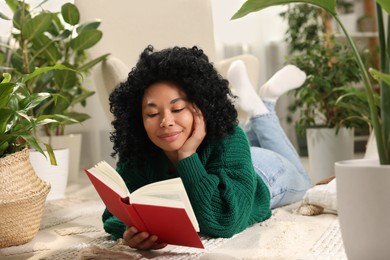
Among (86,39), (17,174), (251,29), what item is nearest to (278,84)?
(86,39)

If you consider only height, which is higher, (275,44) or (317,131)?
(275,44)

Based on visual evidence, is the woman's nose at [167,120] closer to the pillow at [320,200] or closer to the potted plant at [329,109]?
the pillow at [320,200]

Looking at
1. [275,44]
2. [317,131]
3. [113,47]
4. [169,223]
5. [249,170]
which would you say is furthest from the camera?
[275,44]

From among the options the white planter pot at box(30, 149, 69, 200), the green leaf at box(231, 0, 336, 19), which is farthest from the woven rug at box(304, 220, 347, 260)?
the white planter pot at box(30, 149, 69, 200)

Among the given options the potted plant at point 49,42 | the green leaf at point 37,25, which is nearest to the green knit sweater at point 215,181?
the potted plant at point 49,42

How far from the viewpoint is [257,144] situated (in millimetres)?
2004

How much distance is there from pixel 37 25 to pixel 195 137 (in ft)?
3.60

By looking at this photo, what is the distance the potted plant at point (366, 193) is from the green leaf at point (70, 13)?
1.51 m

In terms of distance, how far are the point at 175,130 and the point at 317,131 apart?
1484mm

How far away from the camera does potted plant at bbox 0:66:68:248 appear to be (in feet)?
4.53

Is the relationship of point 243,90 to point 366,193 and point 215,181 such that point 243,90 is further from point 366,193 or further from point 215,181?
point 366,193

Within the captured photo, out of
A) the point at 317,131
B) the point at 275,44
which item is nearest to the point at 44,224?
the point at 317,131

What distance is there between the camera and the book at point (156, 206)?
1.05 meters

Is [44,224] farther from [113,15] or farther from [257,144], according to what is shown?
[113,15]
